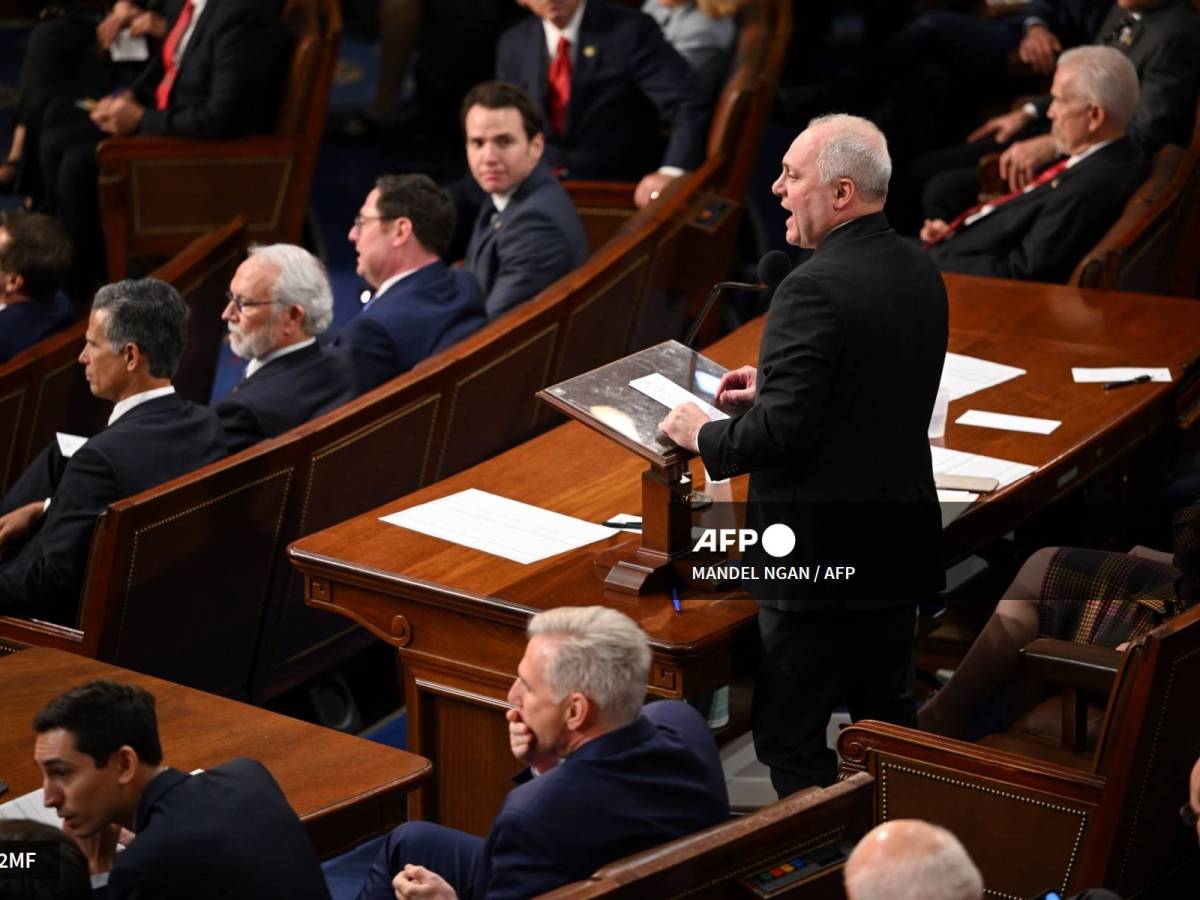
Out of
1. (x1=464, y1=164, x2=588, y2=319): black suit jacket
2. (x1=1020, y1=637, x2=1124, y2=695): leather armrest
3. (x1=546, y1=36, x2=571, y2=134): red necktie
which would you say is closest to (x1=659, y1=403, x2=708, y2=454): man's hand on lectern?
(x1=1020, y1=637, x2=1124, y2=695): leather armrest

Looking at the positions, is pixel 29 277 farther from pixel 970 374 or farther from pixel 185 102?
pixel 970 374

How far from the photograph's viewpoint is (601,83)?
6.55m

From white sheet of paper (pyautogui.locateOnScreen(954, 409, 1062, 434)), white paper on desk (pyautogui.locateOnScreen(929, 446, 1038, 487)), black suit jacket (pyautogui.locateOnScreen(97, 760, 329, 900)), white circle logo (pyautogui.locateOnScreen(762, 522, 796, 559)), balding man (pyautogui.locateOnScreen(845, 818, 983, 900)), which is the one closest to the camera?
balding man (pyautogui.locateOnScreen(845, 818, 983, 900))

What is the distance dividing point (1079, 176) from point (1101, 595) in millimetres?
2024

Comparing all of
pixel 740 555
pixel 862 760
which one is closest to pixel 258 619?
pixel 740 555

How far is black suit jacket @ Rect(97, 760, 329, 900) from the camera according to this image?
2.66 metres

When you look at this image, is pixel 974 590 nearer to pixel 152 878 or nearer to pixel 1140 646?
pixel 1140 646

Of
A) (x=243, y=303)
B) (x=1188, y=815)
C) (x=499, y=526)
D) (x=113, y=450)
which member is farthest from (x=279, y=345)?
(x=1188, y=815)

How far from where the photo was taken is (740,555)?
11.9 feet

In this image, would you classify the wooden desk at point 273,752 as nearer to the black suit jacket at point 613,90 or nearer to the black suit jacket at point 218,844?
the black suit jacket at point 218,844

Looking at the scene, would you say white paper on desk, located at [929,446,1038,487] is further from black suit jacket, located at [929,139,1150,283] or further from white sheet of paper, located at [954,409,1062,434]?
black suit jacket, located at [929,139,1150,283]

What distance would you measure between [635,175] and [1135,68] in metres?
1.72

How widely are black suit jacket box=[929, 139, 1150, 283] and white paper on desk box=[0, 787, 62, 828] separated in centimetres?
350

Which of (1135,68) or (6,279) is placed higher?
(1135,68)
